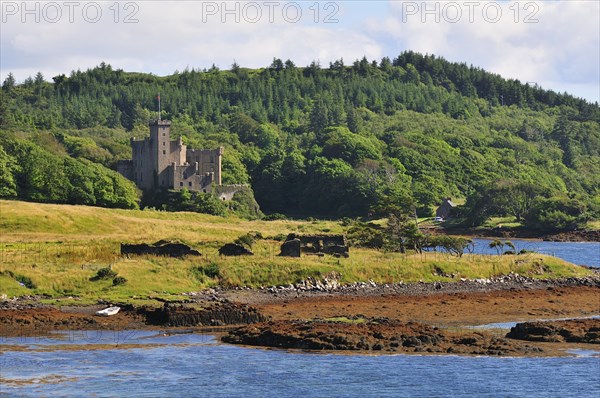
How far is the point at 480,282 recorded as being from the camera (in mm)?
84312

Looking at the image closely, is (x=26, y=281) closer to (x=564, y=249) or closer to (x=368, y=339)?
(x=368, y=339)

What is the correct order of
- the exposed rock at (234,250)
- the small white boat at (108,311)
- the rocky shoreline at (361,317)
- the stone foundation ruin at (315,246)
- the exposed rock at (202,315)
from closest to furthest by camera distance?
the rocky shoreline at (361,317) < the exposed rock at (202,315) < the small white boat at (108,311) < the exposed rock at (234,250) < the stone foundation ruin at (315,246)

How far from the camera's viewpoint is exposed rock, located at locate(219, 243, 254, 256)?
81.6 metres

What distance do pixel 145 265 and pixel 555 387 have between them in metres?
32.2

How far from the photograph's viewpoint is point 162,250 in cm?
7912

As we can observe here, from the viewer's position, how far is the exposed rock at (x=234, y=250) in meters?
81.6

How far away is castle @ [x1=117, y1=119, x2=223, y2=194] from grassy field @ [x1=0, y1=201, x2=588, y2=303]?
40.9m

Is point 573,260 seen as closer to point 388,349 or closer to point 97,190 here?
point 97,190

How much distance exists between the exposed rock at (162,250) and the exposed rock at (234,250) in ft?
7.92

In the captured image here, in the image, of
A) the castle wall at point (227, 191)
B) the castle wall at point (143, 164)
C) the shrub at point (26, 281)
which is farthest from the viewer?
the castle wall at point (227, 191)

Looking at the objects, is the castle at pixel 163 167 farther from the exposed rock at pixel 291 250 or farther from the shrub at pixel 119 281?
the shrub at pixel 119 281

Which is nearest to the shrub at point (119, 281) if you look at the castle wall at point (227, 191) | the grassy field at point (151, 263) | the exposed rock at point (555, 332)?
the grassy field at point (151, 263)

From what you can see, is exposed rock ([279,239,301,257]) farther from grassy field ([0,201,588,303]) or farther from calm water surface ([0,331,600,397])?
calm water surface ([0,331,600,397])

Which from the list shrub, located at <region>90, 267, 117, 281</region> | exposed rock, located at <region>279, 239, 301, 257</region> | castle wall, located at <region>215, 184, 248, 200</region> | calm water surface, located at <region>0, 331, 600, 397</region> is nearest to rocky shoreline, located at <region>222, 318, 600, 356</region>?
calm water surface, located at <region>0, 331, 600, 397</region>
